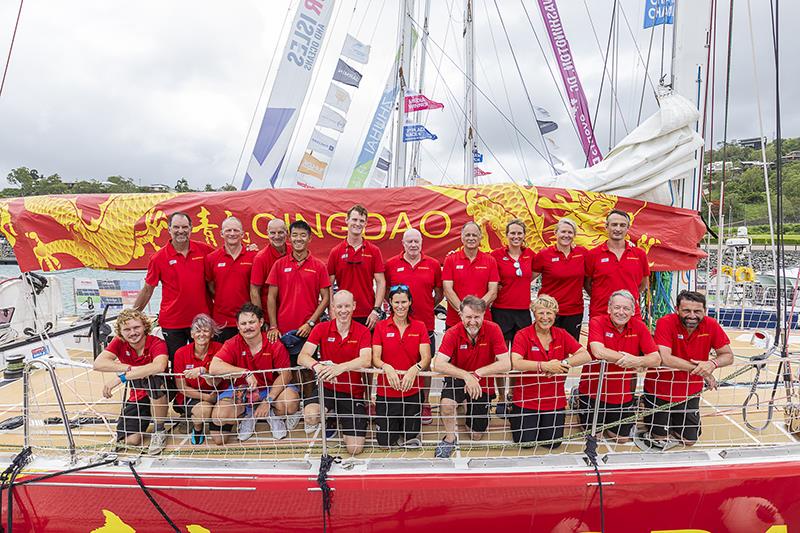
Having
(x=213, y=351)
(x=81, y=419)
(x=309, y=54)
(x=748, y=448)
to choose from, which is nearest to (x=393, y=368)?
(x=213, y=351)

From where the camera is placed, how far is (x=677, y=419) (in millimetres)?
3664

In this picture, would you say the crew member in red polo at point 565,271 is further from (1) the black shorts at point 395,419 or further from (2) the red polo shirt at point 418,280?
(1) the black shorts at point 395,419

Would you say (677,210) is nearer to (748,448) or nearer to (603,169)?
(603,169)

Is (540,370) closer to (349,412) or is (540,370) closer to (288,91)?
(349,412)

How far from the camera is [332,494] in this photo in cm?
313

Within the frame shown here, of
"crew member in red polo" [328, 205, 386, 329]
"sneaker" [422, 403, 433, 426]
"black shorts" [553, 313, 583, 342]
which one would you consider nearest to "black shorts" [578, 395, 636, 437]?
"black shorts" [553, 313, 583, 342]

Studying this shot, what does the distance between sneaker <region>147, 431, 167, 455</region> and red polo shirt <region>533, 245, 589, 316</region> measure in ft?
11.0

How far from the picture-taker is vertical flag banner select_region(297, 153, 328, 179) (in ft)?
27.0

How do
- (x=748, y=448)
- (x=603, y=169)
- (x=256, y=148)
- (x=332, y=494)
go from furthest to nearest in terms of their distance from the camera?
(x=256, y=148), (x=603, y=169), (x=748, y=448), (x=332, y=494)

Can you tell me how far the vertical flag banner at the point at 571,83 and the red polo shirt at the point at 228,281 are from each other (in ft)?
23.6

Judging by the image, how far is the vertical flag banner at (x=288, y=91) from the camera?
21.7 feet

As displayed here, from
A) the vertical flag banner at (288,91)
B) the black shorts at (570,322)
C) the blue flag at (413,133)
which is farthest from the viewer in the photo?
the blue flag at (413,133)

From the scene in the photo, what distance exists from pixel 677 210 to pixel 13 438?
6.24m

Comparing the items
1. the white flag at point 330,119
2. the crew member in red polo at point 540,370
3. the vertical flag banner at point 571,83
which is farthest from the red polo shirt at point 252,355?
the vertical flag banner at point 571,83
